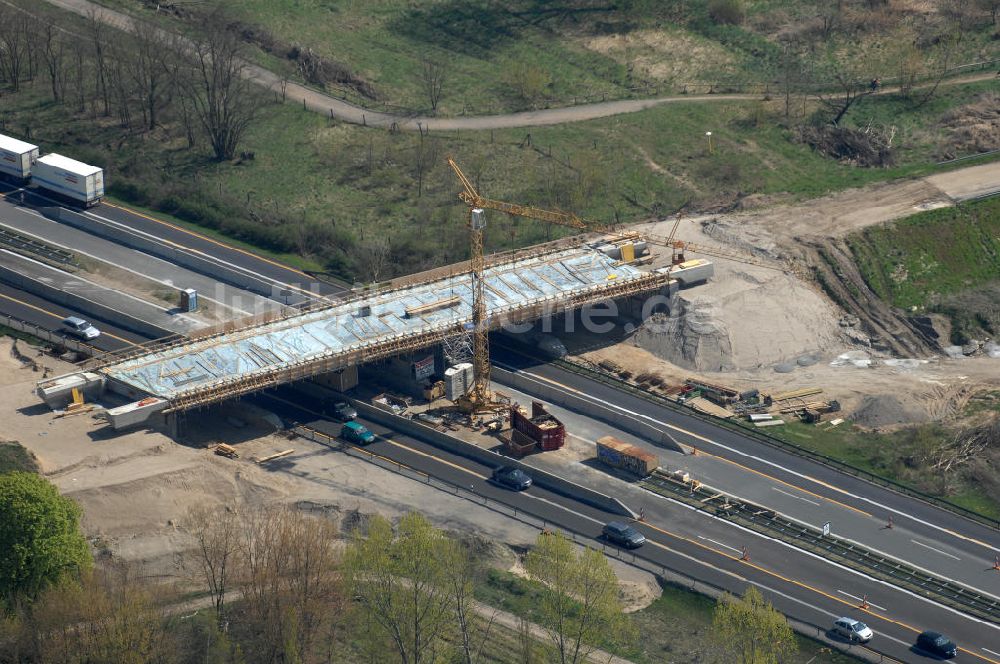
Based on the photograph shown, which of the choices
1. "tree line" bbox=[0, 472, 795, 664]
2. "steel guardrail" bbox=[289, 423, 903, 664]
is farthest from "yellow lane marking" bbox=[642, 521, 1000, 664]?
"tree line" bbox=[0, 472, 795, 664]

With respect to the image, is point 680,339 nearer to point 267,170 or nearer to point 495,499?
point 495,499

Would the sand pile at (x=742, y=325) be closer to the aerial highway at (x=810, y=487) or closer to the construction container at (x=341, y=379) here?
the aerial highway at (x=810, y=487)

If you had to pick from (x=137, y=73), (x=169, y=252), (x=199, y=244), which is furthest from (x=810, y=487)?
(x=137, y=73)

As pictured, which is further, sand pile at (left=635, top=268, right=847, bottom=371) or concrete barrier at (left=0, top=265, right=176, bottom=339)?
sand pile at (left=635, top=268, right=847, bottom=371)

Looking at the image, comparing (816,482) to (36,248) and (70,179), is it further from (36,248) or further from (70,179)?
(70,179)

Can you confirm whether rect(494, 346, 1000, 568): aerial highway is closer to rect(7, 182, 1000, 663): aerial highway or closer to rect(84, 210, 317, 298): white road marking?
rect(7, 182, 1000, 663): aerial highway

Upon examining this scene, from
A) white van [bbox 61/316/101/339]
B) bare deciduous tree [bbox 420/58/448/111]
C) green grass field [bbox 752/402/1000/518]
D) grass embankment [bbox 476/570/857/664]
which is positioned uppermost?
bare deciduous tree [bbox 420/58/448/111]
